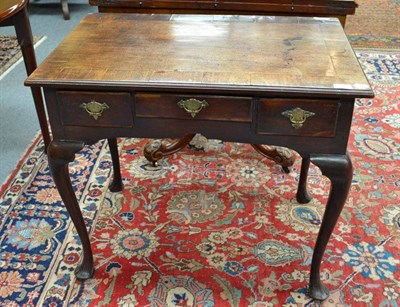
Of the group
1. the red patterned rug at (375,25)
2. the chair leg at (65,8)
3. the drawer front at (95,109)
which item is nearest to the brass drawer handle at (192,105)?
the drawer front at (95,109)

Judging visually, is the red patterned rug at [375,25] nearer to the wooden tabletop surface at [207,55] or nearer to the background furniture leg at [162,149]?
the background furniture leg at [162,149]

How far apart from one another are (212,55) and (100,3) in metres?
0.84

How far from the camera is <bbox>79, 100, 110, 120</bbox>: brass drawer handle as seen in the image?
3.87 feet

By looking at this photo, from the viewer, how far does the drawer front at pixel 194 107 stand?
115cm

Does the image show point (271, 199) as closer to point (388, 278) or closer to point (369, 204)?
point (369, 204)

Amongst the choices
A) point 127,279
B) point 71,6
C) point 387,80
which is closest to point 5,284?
point 127,279

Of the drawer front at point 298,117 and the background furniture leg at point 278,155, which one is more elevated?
the drawer front at point 298,117

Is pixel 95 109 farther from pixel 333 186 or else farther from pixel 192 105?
pixel 333 186

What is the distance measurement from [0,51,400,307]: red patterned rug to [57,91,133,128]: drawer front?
0.56 m

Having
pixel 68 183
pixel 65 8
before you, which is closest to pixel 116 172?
pixel 68 183

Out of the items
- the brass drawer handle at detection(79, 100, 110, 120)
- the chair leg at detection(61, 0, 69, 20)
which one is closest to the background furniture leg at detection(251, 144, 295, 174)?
the brass drawer handle at detection(79, 100, 110, 120)

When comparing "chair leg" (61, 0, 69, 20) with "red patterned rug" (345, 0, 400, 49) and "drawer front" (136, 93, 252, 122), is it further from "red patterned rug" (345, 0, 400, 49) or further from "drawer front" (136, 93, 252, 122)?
"drawer front" (136, 93, 252, 122)

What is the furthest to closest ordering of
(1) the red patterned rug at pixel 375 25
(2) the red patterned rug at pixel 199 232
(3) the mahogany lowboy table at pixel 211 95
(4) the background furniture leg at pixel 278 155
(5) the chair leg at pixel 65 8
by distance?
(5) the chair leg at pixel 65 8, (1) the red patterned rug at pixel 375 25, (4) the background furniture leg at pixel 278 155, (2) the red patterned rug at pixel 199 232, (3) the mahogany lowboy table at pixel 211 95

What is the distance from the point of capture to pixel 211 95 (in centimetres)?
115
